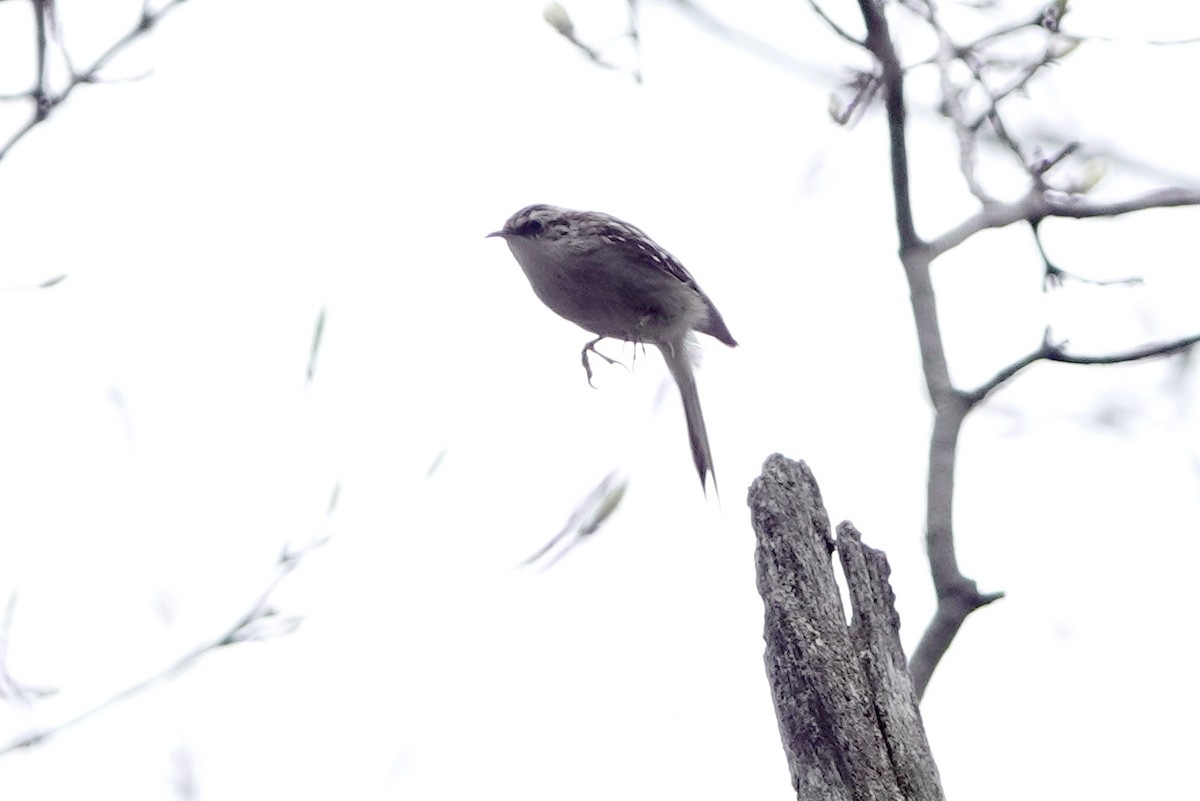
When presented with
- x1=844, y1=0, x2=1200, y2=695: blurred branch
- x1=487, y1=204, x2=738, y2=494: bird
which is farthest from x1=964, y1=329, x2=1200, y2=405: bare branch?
x1=487, y1=204, x2=738, y2=494: bird

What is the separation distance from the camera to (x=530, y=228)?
4.29 m

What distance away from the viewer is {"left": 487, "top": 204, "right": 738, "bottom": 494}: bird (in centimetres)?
410

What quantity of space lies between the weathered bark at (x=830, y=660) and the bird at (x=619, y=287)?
5.00 ft

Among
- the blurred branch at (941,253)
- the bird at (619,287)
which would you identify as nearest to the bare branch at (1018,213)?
the blurred branch at (941,253)


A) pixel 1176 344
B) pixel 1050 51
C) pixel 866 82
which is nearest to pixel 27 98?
pixel 866 82

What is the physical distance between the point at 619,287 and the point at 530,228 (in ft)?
1.23

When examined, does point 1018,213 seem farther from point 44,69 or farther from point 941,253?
point 44,69

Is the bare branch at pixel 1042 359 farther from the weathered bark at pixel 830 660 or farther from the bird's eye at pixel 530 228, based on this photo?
the bird's eye at pixel 530 228

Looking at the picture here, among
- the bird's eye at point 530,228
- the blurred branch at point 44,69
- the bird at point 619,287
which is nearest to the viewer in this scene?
the blurred branch at point 44,69

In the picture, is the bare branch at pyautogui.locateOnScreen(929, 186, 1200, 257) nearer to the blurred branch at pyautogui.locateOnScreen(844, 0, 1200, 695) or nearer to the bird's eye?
the blurred branch at pyautogui.locateOnScreen(844, 0, 1200, 695)

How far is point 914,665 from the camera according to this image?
2605 millimetres

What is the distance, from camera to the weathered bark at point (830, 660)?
7.43 feet

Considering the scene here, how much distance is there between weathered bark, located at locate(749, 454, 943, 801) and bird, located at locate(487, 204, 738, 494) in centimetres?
152

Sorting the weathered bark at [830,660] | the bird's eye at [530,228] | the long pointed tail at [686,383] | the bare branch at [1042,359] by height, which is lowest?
the weathered bark at [830,660]
